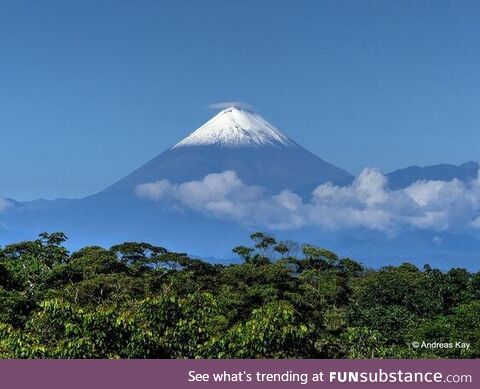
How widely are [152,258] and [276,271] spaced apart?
1533cm

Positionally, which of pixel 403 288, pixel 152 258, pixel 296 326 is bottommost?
pixel 296 326

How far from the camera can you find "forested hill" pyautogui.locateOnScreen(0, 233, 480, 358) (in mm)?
16422

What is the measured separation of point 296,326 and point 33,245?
38737 mm

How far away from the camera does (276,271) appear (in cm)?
3956

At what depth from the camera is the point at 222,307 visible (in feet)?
99.7

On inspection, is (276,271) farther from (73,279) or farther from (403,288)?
(73,279)

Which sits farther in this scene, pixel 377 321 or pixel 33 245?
pixel 33 245

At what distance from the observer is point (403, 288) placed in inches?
1375

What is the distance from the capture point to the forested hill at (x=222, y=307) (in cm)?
1642
